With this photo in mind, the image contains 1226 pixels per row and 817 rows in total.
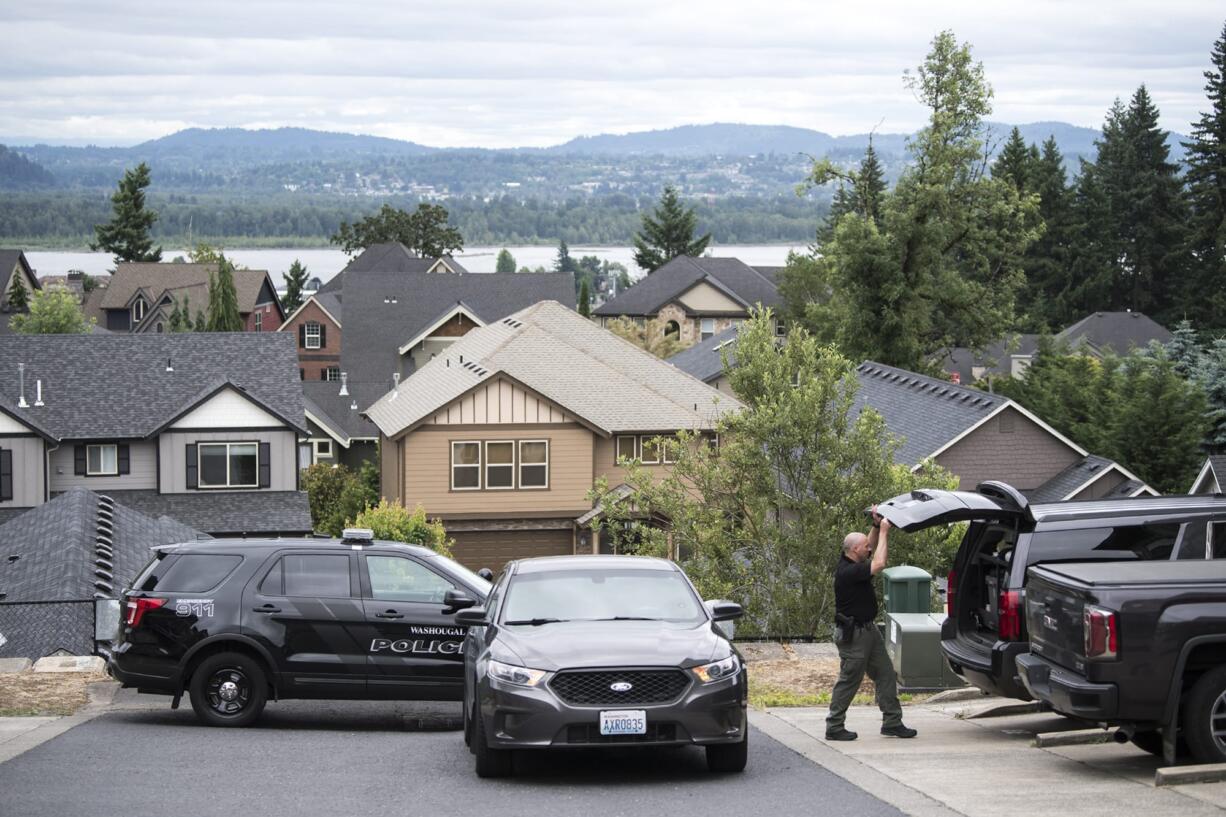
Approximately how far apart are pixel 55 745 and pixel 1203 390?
38.4 meters

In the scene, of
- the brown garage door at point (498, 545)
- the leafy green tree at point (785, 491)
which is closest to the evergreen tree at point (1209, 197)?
the brown garage door at point (498, 545)

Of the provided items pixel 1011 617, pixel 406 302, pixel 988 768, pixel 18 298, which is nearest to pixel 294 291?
pixel 18 298

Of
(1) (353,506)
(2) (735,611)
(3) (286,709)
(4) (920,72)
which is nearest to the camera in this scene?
(2) (735,611)

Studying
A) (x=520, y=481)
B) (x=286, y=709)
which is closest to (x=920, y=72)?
(x=520, y=481)

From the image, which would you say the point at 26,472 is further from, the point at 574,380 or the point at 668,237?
the point at 668,237

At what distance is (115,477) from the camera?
42281mm

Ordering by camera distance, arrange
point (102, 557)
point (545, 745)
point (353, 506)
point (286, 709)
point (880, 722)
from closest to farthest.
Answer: point (545, 745)
point (880, 722)
point (286, 709)
point (102, 557)
point (353, 506)

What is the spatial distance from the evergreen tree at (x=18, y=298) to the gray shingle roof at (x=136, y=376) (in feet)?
175

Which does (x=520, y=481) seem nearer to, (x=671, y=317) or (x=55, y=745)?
(x=55, y=745)

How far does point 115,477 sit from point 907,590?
31.8m

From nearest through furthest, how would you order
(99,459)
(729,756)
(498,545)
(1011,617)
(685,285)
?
(729,756) < (1011,617) < (99,459) < (498,545) < (685,285)

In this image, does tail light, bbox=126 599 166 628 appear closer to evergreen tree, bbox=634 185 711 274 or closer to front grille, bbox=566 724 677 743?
front grille, bbox=566 724 677 743

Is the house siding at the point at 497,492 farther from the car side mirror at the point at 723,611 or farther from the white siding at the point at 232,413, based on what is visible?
the car side mirror at the point at 723,611

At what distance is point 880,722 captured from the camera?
1337cm
